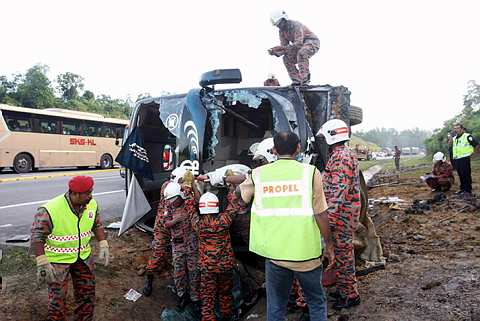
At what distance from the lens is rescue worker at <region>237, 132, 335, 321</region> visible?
245 centimetres

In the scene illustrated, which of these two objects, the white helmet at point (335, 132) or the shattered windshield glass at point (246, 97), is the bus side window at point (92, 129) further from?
the white helmet at point (335, 132)

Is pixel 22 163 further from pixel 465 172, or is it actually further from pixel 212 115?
pixel 465 172

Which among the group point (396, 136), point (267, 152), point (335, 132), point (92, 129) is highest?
point (92, 129)

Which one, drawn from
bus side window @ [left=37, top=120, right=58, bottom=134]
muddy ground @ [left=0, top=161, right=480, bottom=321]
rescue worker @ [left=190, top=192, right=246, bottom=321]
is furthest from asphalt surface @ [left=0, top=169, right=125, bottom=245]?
bus side window @ [left=37, top=120, right=58, bottom=134]

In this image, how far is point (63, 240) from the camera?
9.83 ft

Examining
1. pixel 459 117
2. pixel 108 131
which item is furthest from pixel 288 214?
pixel 459 117

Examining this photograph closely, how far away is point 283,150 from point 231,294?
6.67 feet

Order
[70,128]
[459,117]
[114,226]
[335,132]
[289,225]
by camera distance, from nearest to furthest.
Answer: [289,225] < [335,132] < [114,226] < [70,128] < [459,117]

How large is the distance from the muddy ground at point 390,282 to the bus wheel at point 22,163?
518 inches

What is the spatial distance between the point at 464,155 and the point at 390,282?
5.76m

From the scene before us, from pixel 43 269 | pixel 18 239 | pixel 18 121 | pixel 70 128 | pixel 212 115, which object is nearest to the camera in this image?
pixel 43 269

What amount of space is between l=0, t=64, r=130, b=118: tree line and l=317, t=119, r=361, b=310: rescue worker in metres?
29.9

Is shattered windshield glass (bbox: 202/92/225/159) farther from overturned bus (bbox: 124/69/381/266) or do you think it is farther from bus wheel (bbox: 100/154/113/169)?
bus wheel (bbox: 100/154/113/169)

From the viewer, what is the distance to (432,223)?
6117 mm
